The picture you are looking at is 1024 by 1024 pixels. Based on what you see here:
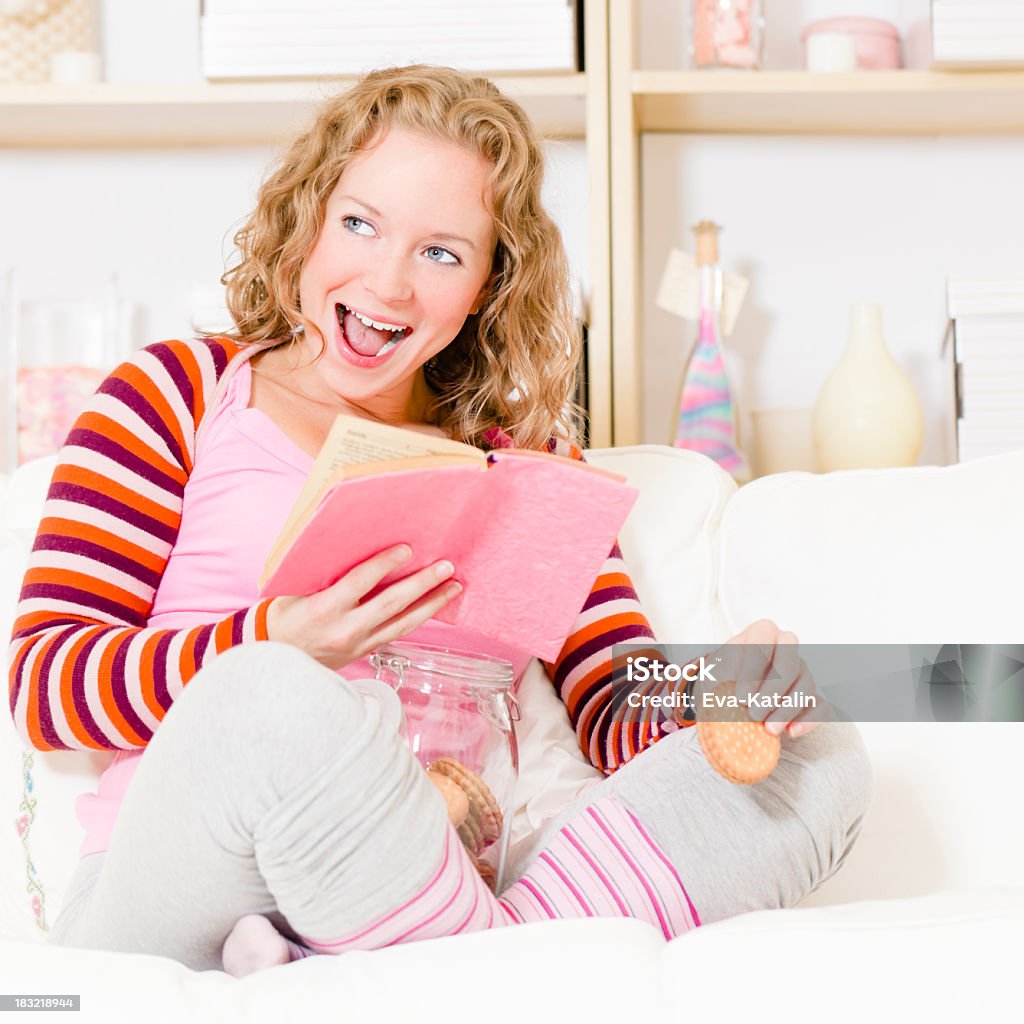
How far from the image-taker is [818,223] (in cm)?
184

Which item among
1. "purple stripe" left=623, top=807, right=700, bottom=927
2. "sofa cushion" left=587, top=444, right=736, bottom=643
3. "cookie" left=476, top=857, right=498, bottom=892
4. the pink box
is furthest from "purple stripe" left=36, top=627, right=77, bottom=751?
the pink box

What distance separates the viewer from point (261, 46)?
5.17 ft

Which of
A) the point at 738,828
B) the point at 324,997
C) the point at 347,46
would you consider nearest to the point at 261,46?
the point at 347,46

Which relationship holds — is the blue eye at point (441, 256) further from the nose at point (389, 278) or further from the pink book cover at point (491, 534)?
the pink book cover at point (491, 534)

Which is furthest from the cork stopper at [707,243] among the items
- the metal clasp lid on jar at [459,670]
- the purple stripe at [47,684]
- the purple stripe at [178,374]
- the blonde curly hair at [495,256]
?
the purple stripe at [47,684]

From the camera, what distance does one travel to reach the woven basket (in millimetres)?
1662

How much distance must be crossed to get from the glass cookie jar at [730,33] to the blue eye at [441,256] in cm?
67

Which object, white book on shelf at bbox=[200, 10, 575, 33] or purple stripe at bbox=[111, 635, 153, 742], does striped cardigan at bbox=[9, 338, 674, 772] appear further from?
white book on shelf at bbox=[200, 10, 575, 33]

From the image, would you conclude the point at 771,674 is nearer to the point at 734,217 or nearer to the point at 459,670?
the point at 459,670

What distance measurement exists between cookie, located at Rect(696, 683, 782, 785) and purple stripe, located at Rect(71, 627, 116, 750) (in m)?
0.45

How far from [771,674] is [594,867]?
18 centimetres

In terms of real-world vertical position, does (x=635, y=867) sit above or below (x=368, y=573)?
below

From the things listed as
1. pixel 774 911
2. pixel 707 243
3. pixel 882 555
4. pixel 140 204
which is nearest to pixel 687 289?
pixel 707 243

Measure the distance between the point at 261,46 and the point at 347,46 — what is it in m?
0.11
